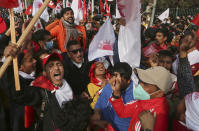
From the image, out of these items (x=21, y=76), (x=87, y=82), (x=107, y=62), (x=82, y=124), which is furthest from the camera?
(x=107, y=62)

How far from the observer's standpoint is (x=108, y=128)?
1.91 metres

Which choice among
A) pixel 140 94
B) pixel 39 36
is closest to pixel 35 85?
pixel 140 94

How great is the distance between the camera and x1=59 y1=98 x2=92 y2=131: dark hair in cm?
165

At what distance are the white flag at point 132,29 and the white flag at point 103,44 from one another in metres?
0.61

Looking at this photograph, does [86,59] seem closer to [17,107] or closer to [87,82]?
[87,82]

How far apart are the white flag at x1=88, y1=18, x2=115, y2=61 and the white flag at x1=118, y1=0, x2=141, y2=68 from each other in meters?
0.61

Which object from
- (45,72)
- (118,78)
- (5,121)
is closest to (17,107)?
(5,121)

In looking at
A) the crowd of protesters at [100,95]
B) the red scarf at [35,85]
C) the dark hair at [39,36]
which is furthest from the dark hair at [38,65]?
the dark hair at [39,36]

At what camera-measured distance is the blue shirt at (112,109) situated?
2.12 meters

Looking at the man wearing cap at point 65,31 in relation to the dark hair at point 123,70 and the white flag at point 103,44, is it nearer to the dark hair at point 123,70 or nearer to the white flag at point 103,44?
the white flag at point 103,44

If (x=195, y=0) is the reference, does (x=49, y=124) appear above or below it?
below

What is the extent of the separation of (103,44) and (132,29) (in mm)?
808

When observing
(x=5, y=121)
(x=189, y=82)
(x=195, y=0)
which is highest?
(x=195, y=0)

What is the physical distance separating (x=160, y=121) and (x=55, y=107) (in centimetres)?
98
